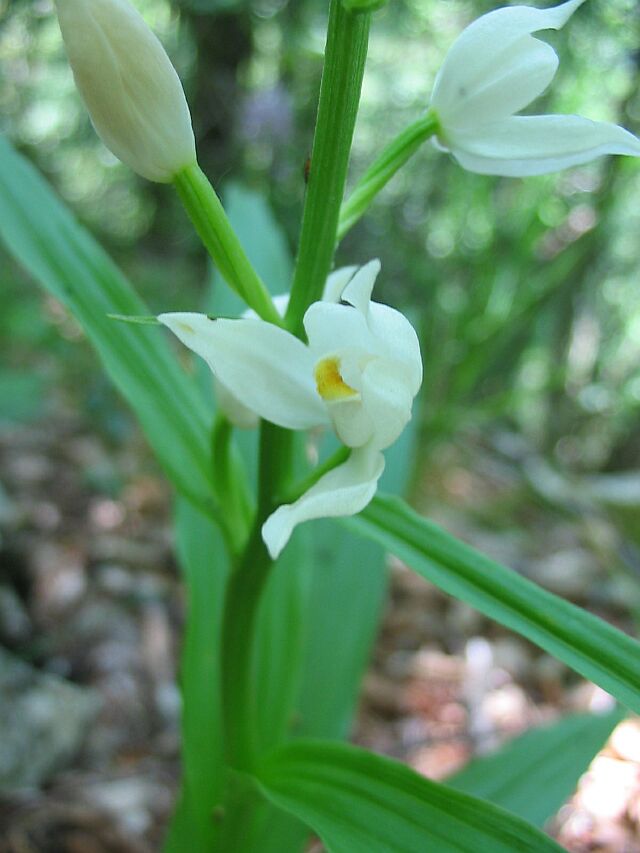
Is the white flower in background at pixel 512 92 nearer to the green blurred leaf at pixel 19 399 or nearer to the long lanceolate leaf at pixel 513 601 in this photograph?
the long lanceolate leaf at pixel 513 601

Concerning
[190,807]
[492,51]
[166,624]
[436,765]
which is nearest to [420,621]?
[436,765]

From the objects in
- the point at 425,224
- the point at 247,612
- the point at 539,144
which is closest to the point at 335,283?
the point at 539,144

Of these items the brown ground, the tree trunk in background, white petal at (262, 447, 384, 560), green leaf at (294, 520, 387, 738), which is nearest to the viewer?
white petal at (262, 447, 384, 560)

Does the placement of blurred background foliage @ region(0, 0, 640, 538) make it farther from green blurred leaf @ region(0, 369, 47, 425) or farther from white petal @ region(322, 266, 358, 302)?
white petal @ region(322, 266, 358, 302)

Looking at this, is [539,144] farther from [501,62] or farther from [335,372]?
[335,372]

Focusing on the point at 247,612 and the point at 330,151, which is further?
the point at 247,612

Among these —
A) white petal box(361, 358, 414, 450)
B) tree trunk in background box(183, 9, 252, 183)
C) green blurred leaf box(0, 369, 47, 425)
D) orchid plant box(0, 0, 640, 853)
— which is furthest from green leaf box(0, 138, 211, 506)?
tree trunk in background box(183, 9, 252, 183)

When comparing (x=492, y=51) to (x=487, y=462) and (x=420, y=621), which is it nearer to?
(x=420, y=621)
